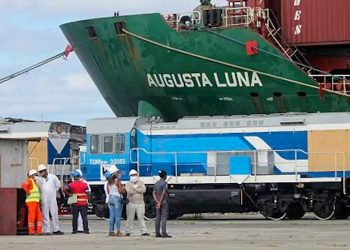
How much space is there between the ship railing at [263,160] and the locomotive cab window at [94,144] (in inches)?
54.1

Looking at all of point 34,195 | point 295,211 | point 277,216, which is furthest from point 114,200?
point 295,211

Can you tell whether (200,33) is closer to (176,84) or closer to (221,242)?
(176,84)

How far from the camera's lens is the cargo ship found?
1479 inches

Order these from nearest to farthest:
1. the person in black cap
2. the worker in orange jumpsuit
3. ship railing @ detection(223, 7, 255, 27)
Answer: the person in black cap
the worker in orange jumpsuit
ship railing @ detection(223, 7, 255, 27)

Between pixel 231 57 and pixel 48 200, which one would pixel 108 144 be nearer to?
pixel 231 57

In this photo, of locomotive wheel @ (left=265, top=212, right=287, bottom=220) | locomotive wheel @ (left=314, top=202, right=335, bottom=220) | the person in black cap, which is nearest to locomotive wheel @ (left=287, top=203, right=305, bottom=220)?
locomotive wheel @ (left=265, top=212, right=287, bottom=220)

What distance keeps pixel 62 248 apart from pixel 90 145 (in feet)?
51.4

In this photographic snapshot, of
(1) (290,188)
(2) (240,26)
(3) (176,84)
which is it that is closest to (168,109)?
(3) (176,84)

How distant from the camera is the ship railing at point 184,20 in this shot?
38594 millimetres

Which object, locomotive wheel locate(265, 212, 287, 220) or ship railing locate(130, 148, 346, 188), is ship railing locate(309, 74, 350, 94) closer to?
ship railing locate(130, 148, 346, 188)

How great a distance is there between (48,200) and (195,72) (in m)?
15.2

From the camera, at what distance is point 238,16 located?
→ 38.3m

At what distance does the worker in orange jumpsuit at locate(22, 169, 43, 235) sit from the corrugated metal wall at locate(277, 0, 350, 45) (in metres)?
17.3

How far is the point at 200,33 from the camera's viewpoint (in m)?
38.0
